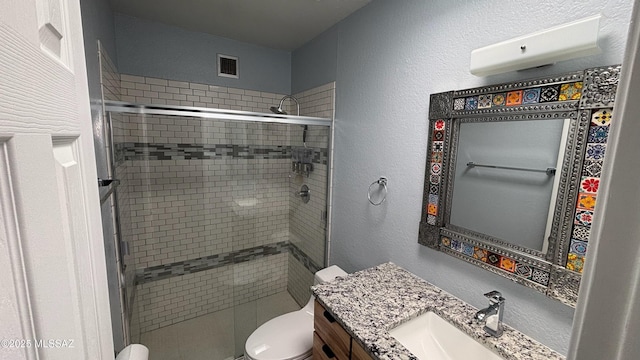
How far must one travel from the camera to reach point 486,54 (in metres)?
1.00

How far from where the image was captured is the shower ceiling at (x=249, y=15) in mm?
1714

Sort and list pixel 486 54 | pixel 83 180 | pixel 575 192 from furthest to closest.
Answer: pixel 486 54 < pixel 575 192 < pixel 83 180

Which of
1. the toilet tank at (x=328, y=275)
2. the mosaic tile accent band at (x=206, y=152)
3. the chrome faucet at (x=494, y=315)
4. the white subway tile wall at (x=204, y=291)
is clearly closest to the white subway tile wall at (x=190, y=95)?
the mosaic tile accent band at (x=206, y=152)

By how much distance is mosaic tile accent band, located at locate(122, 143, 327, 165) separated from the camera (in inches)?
72.7

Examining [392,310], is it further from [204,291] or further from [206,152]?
[204,291]

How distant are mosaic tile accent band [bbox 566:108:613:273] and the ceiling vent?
2.47 meters

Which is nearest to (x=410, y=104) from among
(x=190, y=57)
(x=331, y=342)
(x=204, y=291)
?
(x=331, y=342)

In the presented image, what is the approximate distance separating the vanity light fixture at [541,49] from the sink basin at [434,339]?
1.10 meters

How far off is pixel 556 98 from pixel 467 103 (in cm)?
31

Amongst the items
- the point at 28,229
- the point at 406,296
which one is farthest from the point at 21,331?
the point at 406,296

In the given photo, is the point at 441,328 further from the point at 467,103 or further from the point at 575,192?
the point at 467,103

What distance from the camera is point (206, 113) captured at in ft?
5.43

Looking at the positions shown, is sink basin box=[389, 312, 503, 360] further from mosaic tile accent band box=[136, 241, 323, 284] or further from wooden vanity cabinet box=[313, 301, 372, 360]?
mosaic tile accent band box=[136, 241, 323, 284]

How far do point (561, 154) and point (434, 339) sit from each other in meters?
0.93
